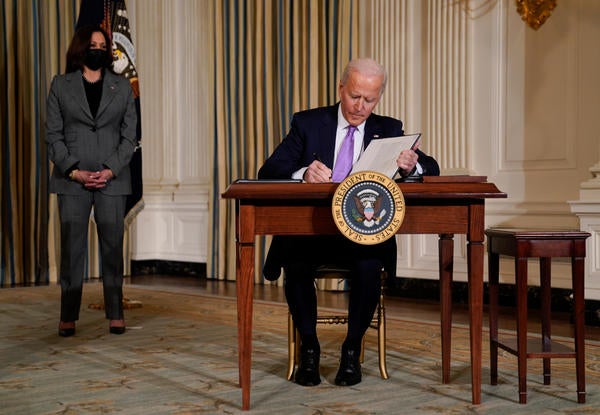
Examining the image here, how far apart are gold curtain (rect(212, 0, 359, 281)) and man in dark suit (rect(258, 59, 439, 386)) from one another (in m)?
3.30

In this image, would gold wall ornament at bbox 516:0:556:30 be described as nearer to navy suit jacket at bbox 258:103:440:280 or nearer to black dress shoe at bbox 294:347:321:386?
navy suit jacket at bbox 258:103:440:280

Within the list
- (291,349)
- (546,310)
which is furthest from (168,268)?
(546,310)

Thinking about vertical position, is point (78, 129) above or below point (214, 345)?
above

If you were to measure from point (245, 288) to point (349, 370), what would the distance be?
0.60m

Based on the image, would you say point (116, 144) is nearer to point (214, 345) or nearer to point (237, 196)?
point (214, 345)

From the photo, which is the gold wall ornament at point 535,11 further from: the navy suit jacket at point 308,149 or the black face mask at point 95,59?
the black face mask at point 95,59

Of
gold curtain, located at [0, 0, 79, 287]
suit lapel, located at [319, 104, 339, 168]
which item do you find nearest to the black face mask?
suit lapel, located at [319, 104, 339, 168]

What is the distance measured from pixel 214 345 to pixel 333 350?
24.2 inches

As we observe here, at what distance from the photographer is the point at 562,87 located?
5.29 metres

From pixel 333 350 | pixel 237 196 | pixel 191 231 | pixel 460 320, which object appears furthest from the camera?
pixel 191 231

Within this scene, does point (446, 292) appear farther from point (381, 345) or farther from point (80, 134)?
point (80, 134)

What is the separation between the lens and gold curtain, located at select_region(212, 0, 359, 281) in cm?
672

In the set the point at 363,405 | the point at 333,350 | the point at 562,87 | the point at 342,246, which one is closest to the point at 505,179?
the point at 562,87

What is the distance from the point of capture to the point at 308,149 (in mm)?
3330
